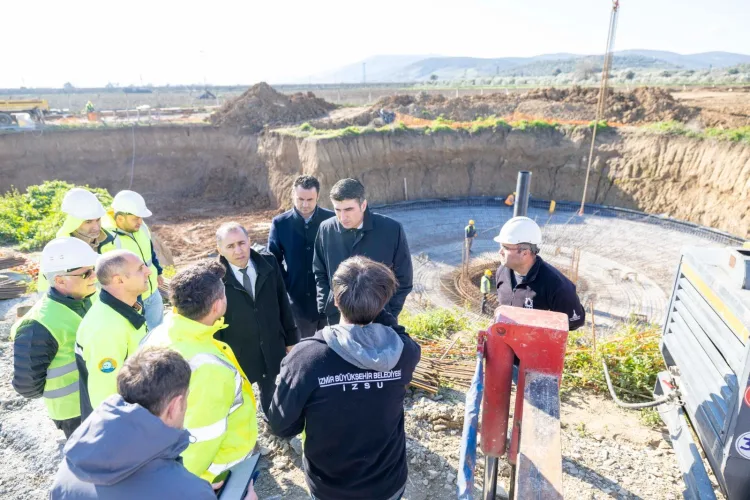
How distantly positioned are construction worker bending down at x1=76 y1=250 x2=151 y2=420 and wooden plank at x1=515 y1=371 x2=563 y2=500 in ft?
6.56

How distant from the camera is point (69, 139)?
21.6 m

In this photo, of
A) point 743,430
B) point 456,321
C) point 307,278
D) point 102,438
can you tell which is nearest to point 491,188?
point 456,321

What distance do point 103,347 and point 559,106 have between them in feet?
85.9

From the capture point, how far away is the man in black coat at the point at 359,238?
3523mm

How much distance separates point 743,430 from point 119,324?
11.1 feet

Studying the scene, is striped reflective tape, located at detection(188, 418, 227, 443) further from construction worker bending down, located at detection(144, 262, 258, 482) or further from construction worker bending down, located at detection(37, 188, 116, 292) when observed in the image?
construction worker bending down, located at detection(37, 188, 116, 292)

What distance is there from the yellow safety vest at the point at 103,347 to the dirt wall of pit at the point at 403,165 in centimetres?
1656

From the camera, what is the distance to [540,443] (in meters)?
1.65

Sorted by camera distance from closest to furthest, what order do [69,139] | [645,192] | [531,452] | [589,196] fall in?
[531,452] → [645,192] → [589,196] → [69,139]

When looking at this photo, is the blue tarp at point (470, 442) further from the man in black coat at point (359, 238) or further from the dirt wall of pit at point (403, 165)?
the dirt wall of pit at point (403, 165)

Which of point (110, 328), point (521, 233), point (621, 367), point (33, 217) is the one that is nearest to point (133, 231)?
point (110, 328)

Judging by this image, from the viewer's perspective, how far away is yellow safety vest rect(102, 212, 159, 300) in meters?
4.69

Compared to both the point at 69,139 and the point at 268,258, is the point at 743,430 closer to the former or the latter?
the point at 268,258

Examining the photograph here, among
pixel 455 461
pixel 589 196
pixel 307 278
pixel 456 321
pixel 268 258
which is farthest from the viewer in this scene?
pixel 589 196
